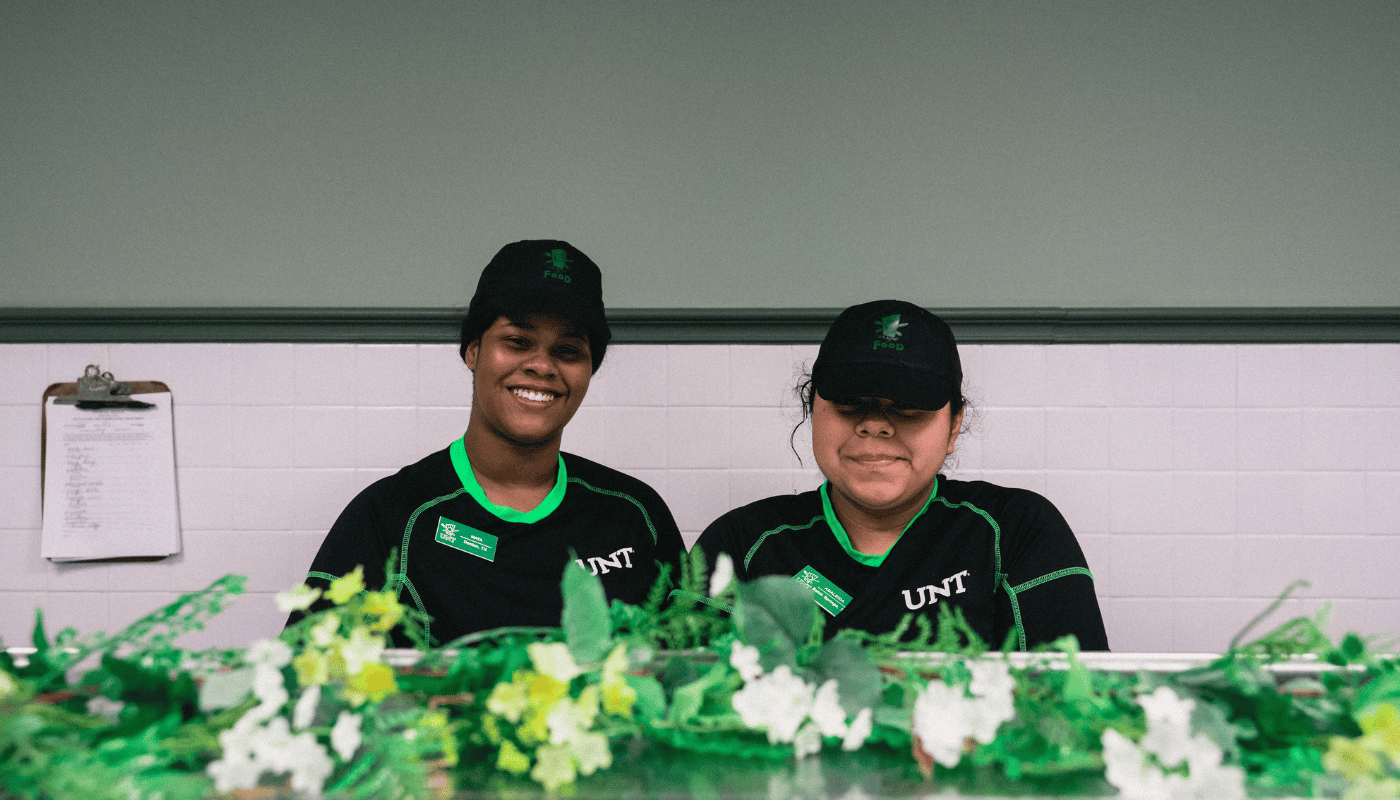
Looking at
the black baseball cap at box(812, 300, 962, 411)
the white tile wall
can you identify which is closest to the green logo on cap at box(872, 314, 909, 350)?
the black baseball cap at box(812, 300, 962, 411)

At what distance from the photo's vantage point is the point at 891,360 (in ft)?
4.25

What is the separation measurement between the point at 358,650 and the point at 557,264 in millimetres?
961

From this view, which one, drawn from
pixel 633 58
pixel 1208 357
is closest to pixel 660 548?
pixel 633 58

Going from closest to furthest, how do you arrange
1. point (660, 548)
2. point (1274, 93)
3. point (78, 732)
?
point (78, 732) < point (660, 548) < point (1274, 93)

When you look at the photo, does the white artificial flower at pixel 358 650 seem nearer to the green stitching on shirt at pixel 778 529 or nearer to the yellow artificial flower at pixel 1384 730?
the yellow artificial flower at pixel 1384 730

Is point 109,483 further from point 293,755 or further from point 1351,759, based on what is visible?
point 1351,759

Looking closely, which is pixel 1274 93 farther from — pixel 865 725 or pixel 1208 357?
pixel 865 725

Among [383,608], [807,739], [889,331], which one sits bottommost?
[807,739]

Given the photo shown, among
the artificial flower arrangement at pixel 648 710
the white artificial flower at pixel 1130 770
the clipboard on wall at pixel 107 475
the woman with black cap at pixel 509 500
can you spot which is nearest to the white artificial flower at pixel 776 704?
the artificial flower arrangement at pixel 648 710

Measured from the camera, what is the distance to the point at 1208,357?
204 cm

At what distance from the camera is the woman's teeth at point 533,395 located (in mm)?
1475

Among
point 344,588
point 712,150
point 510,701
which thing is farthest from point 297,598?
point 712,150

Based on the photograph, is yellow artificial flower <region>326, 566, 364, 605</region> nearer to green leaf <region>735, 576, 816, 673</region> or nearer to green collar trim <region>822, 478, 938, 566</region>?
green leaf <region>735, 576, 816, 673</region>

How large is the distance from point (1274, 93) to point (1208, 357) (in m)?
0.69
